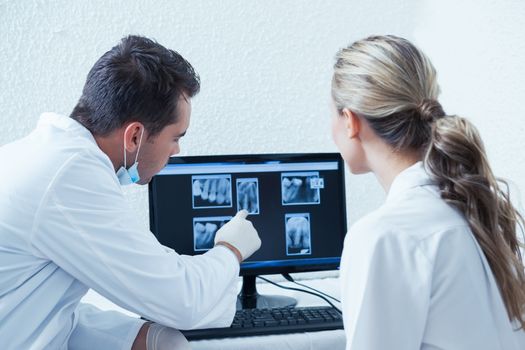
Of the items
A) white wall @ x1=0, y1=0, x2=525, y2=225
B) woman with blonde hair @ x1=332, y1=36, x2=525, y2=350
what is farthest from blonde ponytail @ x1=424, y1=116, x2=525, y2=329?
white wall @ x1=0, y1=0, x2=525, y2=225

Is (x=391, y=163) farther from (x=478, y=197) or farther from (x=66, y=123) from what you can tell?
(x=66, y=123)

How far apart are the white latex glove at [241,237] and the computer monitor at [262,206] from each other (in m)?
0.14

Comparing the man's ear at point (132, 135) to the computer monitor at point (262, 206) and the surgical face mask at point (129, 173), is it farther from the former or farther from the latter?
the computer monitor at point (262, 206)

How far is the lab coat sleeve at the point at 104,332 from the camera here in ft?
3.79

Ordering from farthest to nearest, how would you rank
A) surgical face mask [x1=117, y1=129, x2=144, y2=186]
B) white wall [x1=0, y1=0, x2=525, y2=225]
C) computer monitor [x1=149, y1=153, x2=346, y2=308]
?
1. white wall [x1=0, y1=0, x2=525, y2=225]
2. computer monitor [x1=149, y1=153, x2=346, y2=308]
3. surgical face mask [x1=117, y1=129, x2=144, y2=186]

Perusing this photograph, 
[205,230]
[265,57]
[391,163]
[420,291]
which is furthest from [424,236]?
[265,57]

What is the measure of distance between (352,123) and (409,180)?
16 centimetres

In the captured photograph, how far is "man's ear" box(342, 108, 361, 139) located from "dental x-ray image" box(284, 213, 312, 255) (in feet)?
1.78

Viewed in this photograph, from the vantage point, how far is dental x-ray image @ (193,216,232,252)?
1437mm

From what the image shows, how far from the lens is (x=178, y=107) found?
1198 millimetres

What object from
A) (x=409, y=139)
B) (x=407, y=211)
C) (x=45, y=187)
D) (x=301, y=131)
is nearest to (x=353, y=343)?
(x=407, y=211)

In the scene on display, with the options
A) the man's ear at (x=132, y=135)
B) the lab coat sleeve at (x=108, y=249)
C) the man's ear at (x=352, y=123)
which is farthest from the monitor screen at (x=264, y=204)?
the man's ear at (x=352, y=123)

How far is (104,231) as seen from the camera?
992 millimetres

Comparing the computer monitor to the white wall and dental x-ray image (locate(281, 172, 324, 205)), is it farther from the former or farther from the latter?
the white wall
